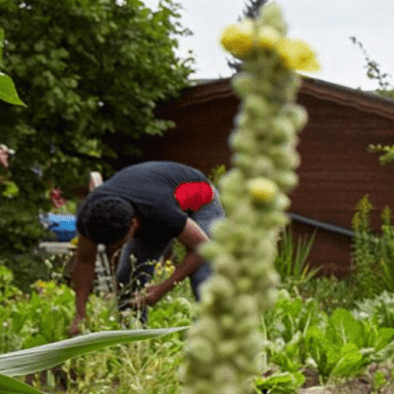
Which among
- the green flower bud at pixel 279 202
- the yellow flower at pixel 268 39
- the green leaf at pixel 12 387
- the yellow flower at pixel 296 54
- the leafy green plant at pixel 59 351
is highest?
the yellow flower at pixel 268 39

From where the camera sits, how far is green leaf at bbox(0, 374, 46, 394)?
0.85 meters

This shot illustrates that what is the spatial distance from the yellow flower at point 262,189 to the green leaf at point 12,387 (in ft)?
1.96

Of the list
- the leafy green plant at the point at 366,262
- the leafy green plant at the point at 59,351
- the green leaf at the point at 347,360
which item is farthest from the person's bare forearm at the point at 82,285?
the leafy green plant at the point at 59,351

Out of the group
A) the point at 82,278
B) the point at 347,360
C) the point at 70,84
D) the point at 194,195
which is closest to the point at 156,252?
the point at 194,195

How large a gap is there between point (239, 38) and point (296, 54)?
0.02 meters

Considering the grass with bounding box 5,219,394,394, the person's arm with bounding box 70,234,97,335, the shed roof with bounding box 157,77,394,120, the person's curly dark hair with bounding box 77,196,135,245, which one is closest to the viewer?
the grass with bounding box 5,219,394,394

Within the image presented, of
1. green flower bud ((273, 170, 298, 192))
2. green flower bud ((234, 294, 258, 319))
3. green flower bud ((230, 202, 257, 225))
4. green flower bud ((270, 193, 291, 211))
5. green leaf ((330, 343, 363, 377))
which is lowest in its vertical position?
green leaf ((330, 343, 363, 377))

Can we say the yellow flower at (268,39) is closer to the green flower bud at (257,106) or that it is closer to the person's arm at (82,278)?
the green flower bud at (257,106)

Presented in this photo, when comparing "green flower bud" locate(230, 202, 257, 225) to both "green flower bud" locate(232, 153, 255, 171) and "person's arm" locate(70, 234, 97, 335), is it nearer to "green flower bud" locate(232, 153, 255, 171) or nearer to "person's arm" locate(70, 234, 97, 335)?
"green flower bud" locate(232, 153, 255, 171)

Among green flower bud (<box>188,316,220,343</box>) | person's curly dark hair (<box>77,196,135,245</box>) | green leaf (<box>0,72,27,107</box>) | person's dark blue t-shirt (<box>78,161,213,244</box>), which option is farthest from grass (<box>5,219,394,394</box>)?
green flower bud (<box>188,316,220,343</box>)

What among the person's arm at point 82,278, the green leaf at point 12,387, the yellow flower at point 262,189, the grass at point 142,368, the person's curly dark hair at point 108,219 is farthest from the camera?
the person's arm at point 82,278

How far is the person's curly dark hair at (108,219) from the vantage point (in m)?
5.10

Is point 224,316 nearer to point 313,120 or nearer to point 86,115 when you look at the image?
point 86,115

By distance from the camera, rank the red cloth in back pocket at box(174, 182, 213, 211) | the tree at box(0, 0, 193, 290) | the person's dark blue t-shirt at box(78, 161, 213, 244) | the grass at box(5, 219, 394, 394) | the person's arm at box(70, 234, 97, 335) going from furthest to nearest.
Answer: the tree at box(0, 0, 193, 290) < the red cloth in back pocket at box(174, 182, 213, 211) < the person's arm at box(70, 234, 97, 335) < the person's dark blue t-shirt at box(78, 161, 213, 244) < the grass at box(5, 219, 394, 394)
